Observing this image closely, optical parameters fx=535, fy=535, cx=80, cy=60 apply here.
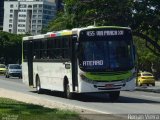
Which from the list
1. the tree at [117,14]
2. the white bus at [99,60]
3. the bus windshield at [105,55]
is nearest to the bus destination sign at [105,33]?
the white bus at [99,60]

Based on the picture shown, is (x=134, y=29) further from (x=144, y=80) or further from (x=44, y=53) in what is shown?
(x=44, y=53)

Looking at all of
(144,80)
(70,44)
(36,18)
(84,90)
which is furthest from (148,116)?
(36,18)

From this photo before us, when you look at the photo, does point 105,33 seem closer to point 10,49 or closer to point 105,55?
point 105,55

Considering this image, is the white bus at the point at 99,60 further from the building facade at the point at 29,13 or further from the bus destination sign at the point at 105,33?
the building facade at the point at 29,13

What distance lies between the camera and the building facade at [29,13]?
14688 centimetres

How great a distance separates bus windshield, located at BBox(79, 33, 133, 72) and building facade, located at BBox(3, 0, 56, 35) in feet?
396

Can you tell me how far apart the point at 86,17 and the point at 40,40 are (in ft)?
50.1

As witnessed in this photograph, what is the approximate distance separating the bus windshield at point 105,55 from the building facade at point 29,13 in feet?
396

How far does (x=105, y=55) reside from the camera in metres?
24.0

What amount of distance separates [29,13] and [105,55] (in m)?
126

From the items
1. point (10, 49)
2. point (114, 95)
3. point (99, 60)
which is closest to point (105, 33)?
point (99, 60)

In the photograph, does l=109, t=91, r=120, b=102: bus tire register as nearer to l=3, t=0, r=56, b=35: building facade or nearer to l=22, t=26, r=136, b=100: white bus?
l=22, t=26, r=136, b=100: white bus

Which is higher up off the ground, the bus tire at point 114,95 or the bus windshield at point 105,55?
the bus windshield at point 105,55

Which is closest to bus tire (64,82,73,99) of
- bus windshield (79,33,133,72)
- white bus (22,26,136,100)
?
white bus (22,26,136,100)
